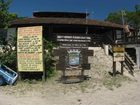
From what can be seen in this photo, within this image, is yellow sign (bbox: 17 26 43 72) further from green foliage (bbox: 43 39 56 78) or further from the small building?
the small building

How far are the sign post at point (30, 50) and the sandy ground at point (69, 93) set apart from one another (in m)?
0.96

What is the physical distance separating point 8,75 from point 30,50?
1.89 meters

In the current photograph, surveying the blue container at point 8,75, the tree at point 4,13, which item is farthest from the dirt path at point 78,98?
the tree at point 4,13

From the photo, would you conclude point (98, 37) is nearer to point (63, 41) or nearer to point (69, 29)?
point (69, 29)

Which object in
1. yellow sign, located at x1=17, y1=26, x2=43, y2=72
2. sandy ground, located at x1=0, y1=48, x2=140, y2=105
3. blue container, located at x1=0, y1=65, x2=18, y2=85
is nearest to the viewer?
sandy ground, located at x1=0, y1=48, x2=140, y2=105

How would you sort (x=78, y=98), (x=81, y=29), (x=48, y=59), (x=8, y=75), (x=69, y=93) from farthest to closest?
(x=81, y=29), (x=48, y=59), (x=8, y=75), (x=69, y=93), (x=78, y=98)

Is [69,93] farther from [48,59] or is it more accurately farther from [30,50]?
[48,59]

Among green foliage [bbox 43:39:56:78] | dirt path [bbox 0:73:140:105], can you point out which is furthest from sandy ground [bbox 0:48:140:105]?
green foliage [bbox 43:39:56:78]

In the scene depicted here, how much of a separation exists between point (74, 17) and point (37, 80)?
1816 cm

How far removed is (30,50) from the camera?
2080cm

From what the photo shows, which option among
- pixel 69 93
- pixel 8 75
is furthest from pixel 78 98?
pixel 8 75

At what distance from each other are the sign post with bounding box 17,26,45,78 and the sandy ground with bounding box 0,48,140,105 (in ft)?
3.14

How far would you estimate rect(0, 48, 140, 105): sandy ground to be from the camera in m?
16.4

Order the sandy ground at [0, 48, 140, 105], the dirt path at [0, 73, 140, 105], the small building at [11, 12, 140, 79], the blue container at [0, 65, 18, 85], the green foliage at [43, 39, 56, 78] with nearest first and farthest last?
the dirt path at [0, 73, 140, 105] < the sandy ground at [0, 48, 140, 105] < the blue container at [0, 65, 18, 85] < the green foliage at [43, 39, 56, 78] < the small building at [11, 12, 140, 79]
